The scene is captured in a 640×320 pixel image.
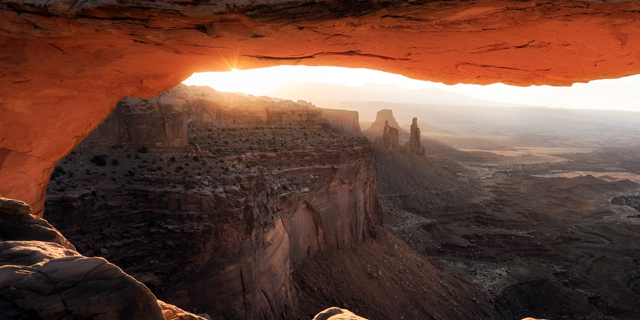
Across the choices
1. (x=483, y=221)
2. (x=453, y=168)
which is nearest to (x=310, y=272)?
(x=483, y=221)

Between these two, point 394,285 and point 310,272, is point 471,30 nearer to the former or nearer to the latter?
point 310,272

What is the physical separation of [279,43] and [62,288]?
16.2 ft

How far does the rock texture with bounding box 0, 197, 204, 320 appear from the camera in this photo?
4332 mm

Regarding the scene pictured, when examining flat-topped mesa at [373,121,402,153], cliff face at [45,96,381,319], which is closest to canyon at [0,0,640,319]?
cliff face at [45,96,381,319]

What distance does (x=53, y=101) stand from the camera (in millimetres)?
9594

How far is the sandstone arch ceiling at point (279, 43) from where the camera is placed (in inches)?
219

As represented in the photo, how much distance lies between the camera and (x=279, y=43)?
694 centimetres

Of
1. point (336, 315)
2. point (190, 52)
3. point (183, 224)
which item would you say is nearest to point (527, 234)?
point (183, 224)

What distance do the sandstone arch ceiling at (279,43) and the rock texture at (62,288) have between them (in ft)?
12.1

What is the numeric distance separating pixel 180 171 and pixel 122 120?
12.6 ft

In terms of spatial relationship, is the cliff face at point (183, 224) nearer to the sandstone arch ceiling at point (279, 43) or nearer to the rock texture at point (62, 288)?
the sandstone arch ceiling at point (279, 43)

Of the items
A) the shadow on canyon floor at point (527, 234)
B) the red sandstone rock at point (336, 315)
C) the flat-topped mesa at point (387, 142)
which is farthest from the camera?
the flat-topped mesa at point (387, 142)

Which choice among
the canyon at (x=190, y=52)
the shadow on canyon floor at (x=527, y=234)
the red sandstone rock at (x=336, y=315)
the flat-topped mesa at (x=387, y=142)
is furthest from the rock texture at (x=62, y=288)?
the flat-topped mesa at (x=387, y=142)

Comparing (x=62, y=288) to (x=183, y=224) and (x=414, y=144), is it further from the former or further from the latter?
(x=414, y=144)
